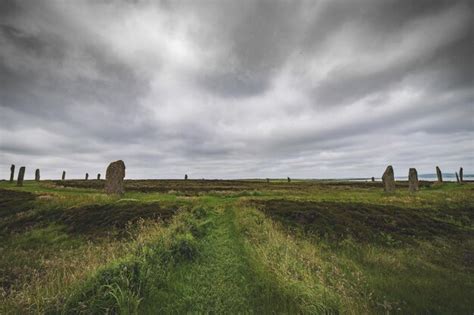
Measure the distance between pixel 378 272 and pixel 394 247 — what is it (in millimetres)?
4078

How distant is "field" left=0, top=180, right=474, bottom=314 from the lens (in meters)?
5.18

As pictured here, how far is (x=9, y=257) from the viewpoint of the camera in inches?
435

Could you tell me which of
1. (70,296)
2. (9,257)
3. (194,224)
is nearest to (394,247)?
(194,224)

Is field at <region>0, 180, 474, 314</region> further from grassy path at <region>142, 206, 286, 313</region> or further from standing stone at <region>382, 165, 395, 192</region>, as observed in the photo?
standing stone at <region>382, 165, 395, 192</region>

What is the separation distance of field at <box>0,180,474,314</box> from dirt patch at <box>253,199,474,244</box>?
0.28 ft

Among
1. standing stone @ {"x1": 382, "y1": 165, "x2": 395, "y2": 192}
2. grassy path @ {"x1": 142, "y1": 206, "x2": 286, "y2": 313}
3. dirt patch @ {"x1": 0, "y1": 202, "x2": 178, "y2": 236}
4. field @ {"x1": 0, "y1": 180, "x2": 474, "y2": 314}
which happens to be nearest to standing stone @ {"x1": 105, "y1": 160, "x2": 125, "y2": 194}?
dirt patch @ {"x1": 0, "y1": 202, "x2": 178, "y2": 236}

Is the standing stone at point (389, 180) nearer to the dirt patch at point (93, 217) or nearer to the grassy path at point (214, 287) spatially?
the dirt patch at point (93, 217)

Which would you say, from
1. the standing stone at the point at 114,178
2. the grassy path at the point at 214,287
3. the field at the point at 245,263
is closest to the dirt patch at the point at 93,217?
the field at the point at 245,263

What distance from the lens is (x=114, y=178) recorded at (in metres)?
27.0

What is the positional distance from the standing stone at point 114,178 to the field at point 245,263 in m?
8.77

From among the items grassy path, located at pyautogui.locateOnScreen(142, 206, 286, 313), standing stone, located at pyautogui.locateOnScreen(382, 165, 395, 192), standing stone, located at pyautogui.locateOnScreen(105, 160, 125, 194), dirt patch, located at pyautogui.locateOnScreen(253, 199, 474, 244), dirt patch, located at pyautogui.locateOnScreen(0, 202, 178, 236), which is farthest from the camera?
standing stone, located at pyautogui.locateOnScreen(382, 165, 395, 192)

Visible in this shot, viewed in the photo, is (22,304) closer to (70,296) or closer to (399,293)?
(70,296)

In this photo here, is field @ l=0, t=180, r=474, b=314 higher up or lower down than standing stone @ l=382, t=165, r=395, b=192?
lower down

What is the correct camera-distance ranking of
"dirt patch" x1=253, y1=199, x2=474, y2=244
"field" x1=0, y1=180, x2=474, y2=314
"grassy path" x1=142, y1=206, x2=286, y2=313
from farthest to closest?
"dirt patch" x1=253, y1=199, x2=474, y2=244 < "grassy path" x1=142, y1=206, x2=286, y2=313 < "field" x1=0, y1=180, x2=474, y2=314
